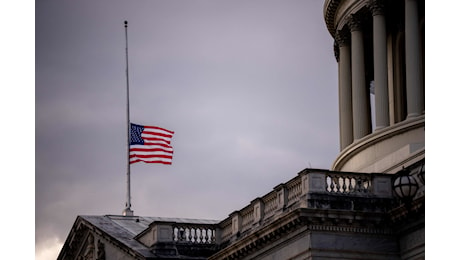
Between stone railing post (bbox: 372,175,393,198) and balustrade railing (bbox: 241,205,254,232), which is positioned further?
balustrade railing (bbox: 241,205,254,232)

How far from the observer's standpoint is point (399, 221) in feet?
104

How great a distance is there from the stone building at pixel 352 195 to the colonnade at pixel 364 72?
4 centimetres

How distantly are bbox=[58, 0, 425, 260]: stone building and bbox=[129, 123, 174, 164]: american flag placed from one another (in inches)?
122

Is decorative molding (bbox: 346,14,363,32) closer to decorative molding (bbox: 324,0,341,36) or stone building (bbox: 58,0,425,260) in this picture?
stone building (bbox: 58,0,425,260)

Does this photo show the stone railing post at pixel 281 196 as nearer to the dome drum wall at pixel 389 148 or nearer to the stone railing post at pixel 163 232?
the dome drum wall at pixel 389 148

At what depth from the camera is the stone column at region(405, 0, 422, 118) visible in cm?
4222

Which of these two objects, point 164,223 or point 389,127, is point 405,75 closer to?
point 389,127

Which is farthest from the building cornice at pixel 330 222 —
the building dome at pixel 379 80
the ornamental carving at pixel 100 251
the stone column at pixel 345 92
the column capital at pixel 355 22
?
the column capital at pixel 355 22

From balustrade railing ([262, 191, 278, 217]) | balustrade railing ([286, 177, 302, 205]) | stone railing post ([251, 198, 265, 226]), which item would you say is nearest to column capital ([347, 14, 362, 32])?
stone railing post ([251, 198, 265, 226])

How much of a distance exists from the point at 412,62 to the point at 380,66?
192 cm

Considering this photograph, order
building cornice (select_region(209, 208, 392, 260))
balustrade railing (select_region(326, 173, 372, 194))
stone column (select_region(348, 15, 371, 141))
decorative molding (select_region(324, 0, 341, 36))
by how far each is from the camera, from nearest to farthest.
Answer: building cornice (select_region(209, 208, 392, 260)) → balustrade railing (select_region(326, 173, 372, 194)) → stone column (select_region(348, 15, 371, 141)) → decorative molding (select_region(324, 0, 341, 36))

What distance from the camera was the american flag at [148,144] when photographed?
46.8m
